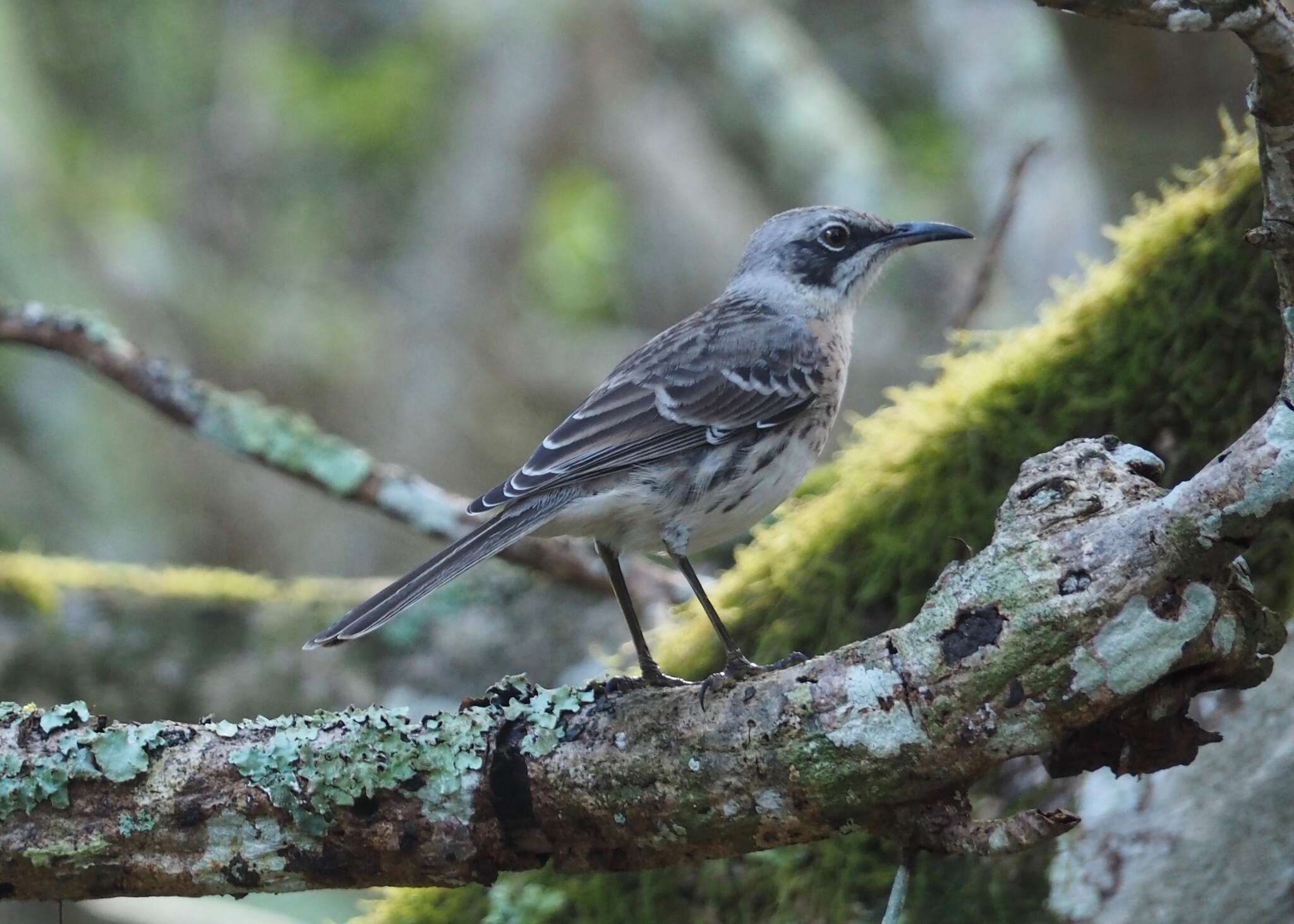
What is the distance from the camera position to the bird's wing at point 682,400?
4.23m

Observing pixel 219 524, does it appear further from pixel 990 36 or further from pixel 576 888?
pixel 576 888

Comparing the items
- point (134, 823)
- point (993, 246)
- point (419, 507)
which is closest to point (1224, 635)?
point (134, 823)

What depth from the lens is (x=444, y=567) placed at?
3.79m

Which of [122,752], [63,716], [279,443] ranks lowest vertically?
[122,752]

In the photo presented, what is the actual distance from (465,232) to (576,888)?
279 inches

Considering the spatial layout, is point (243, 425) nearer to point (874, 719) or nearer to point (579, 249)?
point (874, 719)

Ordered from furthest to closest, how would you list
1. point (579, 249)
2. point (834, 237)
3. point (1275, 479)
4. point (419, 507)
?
1. point (579, 249)
2. point (419, 507)
3. point (834, 237)
4. point (1275, 479)

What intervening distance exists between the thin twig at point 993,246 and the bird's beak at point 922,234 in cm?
45

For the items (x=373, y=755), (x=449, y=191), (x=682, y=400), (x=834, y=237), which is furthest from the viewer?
(x=449, y=191)

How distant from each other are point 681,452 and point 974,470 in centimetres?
88

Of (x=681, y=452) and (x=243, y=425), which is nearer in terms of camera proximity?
(x=681, y=452)

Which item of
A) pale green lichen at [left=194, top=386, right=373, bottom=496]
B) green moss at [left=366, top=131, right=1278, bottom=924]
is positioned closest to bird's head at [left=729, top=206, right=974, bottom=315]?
green moss at [left=366, top=131, right=1278, bottom=924]

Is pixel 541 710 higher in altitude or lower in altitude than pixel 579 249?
lower

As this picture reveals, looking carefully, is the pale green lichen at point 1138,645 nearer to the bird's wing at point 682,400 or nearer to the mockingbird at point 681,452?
the mockingbird at point 681,452
